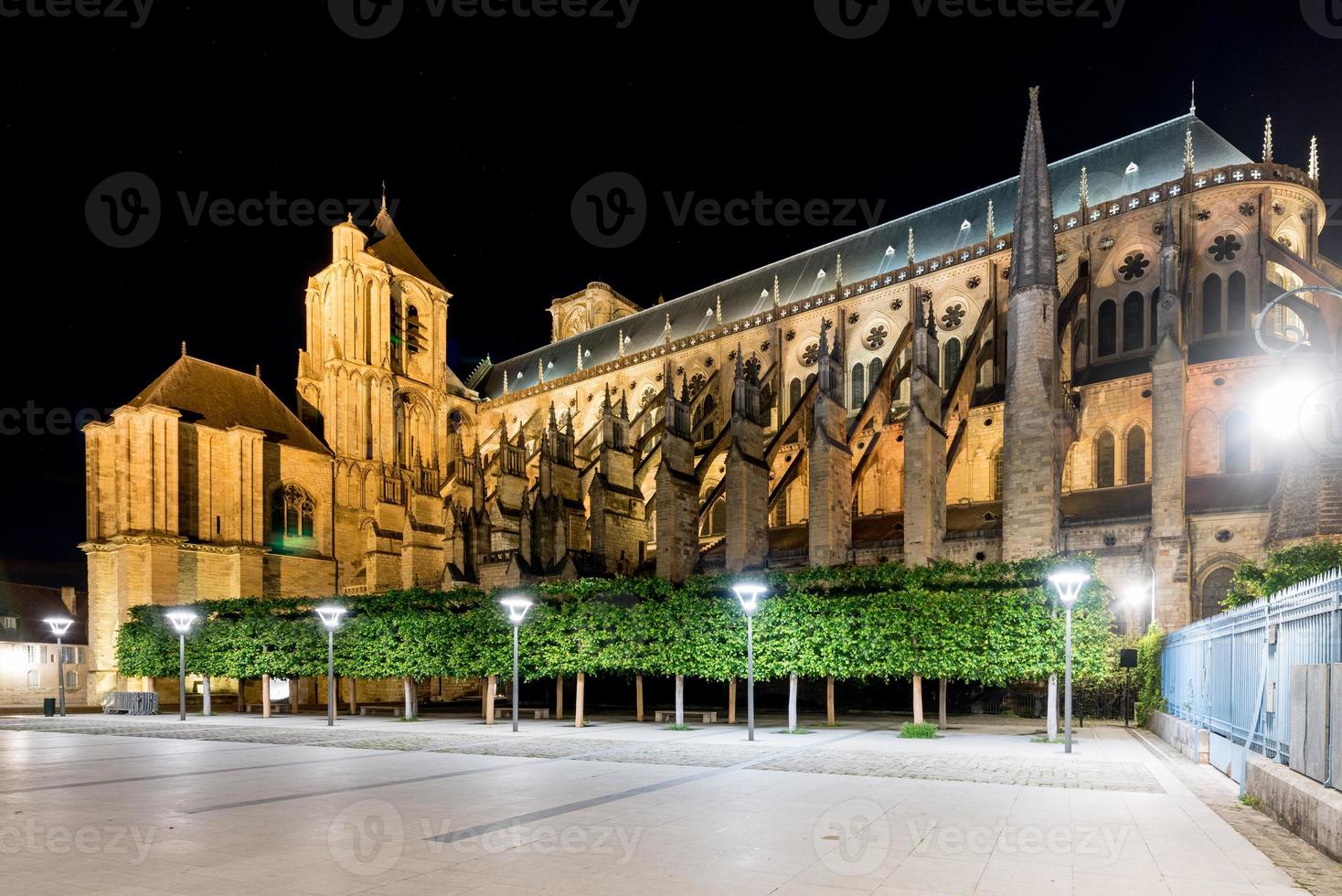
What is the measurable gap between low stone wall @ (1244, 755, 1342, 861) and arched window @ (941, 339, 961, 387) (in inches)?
1104

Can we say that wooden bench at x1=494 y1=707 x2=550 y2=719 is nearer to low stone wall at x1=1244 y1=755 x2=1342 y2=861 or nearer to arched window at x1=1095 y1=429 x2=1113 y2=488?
arched window at x1=1095 y1=429 x2=1113 y2=488

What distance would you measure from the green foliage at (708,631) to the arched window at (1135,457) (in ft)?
32.4

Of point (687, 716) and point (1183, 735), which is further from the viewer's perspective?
point (687, 716)

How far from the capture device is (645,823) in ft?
30.5

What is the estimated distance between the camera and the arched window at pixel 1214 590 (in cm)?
2428

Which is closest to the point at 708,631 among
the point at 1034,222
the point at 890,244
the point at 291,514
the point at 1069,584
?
the point at 1069,584

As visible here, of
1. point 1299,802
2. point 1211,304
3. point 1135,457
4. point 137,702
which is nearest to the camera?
point 1299,802

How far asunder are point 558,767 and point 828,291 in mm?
33042

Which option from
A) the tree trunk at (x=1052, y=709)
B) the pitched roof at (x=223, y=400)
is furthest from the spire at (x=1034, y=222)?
the pitched roof at (x=223, y=400)

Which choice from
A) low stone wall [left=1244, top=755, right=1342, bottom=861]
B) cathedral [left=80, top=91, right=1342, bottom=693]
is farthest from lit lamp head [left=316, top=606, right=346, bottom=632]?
low stone wall [left=1244, top=755, right=1342, bottom=861]

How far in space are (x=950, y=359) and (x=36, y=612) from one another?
53865 mm

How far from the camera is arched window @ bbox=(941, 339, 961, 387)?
36938 mm

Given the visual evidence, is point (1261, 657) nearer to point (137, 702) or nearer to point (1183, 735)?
point (1183, 735)

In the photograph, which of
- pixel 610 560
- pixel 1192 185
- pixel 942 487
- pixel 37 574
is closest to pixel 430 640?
pixel 610 560
